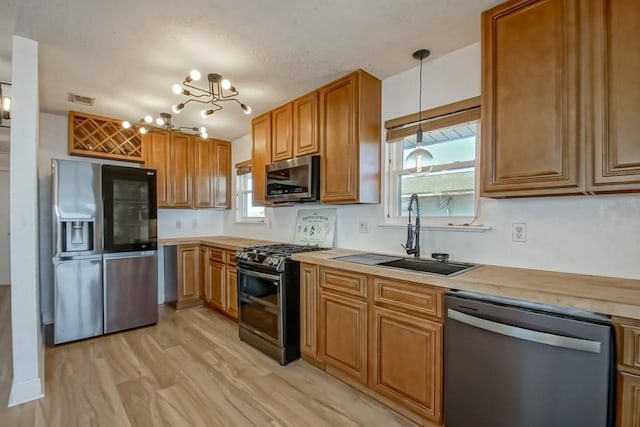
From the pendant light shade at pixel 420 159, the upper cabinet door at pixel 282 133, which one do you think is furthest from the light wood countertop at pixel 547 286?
the upper cabinet door at pixel 282 133

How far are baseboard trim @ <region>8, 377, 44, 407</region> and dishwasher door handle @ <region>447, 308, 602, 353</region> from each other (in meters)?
2.78

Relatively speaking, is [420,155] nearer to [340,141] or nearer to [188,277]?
[340,141]

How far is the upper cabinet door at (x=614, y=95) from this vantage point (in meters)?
1.34

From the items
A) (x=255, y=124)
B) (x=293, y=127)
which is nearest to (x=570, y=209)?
(x=293, y=127)

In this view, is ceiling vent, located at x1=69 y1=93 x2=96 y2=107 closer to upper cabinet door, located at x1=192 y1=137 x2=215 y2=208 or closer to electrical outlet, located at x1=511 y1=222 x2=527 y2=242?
upper cabinet door, located at x1=192 y1=137 x2=215 y2=208

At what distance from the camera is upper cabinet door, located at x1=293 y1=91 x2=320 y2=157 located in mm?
2848

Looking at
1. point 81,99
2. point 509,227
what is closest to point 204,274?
point 81,99

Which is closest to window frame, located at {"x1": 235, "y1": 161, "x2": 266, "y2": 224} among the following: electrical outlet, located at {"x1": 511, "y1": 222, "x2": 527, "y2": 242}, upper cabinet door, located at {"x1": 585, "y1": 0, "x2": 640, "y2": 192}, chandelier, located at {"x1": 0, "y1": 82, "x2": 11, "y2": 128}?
chandelier, located at {"x1": 0, "y1": 82, "x2": 11, "y2": 128}

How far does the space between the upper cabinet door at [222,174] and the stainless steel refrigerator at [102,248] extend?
1.13m

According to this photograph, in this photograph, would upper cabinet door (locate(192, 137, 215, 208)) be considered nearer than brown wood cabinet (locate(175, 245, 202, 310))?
No

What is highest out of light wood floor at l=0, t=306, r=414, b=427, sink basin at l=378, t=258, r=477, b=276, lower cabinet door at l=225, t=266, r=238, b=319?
sink basin at l=378, t=258, r=477, b=276

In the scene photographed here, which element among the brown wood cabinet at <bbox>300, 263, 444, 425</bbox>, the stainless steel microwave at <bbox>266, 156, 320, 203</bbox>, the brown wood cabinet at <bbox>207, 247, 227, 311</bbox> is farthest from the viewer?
the brown wood cabinet at <bbox>207, 247, 227, 311</bbox>

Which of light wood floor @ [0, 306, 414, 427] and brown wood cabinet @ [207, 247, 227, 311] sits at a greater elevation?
brown wood cabinet @ [207, 247, 227, 311]

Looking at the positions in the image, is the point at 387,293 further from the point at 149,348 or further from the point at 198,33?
the point at 149,348
